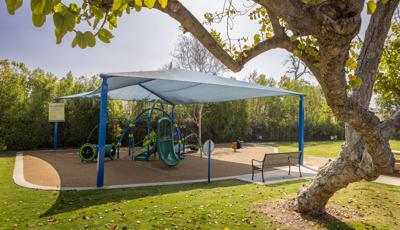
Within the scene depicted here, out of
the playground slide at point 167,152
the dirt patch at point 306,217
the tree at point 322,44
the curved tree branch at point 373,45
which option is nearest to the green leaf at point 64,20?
the tree at point 322,44

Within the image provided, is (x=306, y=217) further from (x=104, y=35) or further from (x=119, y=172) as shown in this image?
(x=119, y=172)

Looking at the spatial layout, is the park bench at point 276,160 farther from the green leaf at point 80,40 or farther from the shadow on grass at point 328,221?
the green leaf at point 80,40

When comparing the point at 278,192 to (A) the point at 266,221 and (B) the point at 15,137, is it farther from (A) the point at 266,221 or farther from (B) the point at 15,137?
(B) the point at 15,137

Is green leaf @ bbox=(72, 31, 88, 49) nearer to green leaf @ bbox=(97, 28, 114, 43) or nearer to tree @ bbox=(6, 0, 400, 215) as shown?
tree @ bbox=(6, 0, 400, 215)

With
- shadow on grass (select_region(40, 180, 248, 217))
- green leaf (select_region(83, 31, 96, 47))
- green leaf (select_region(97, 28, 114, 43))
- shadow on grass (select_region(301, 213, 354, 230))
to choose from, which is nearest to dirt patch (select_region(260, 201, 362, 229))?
shadow on grass (select_region(301, 213, 354, 230))

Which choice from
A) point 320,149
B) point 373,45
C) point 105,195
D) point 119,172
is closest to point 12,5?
point 373,45

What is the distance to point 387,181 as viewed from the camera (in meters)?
7.54

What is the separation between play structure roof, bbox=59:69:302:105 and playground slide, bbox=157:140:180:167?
6.64 feet

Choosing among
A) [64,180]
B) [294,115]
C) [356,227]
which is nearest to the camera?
[356,227]

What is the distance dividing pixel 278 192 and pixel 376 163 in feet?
10.2

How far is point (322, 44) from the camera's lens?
2084 mm

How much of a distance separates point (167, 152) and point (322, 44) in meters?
8.28

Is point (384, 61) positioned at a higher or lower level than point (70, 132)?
higher

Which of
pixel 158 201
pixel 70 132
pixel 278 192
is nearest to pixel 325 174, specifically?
pixel 278 192
